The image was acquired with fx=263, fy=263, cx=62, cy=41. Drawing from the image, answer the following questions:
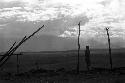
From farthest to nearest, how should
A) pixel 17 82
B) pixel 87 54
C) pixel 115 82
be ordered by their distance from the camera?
1. pixel 87 54
2. pixel 17 82
3. pixel 115 82

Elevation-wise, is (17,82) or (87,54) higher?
(87,54)

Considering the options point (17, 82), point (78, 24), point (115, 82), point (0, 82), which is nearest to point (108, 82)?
point (115, 82)

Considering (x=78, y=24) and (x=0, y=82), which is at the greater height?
(x=78, y=24)

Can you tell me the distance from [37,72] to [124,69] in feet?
47.6

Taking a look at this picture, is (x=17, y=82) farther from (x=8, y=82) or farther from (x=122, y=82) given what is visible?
(x=122, y=82)

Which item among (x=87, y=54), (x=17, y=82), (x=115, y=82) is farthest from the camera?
(x=87, y=54)

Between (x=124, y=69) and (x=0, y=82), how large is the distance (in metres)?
22.0

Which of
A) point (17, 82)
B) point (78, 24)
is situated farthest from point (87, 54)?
point (17, 82)

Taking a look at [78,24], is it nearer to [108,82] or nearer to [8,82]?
[8,82]

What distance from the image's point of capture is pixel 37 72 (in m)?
43.9

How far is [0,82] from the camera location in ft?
100

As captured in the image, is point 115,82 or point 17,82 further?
point 17,82

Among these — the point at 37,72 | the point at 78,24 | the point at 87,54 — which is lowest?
the point at 37,72

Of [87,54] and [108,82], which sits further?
[87,54]
